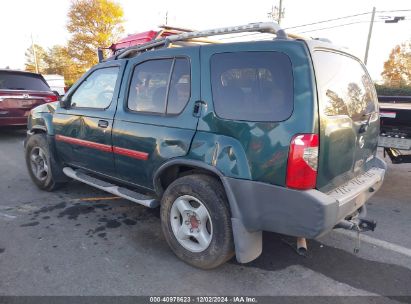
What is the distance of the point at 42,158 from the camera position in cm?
470

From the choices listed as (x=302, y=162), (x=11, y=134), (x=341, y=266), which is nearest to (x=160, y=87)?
(x=302, y=162)

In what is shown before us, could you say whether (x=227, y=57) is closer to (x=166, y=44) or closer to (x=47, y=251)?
(x=166, y=44)

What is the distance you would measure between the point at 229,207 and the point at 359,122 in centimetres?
136

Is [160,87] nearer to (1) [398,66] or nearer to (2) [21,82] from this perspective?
(2) [21,82]

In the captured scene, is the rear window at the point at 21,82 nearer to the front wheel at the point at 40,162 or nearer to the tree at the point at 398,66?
the front wheel at the point at 40,162

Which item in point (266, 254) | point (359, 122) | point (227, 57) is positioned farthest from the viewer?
point (266, 254)

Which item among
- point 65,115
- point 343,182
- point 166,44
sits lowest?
point 343,182

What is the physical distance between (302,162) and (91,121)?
2562mm

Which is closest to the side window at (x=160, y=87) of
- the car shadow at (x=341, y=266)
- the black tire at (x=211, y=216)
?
the black tire at (x=211, y=216)

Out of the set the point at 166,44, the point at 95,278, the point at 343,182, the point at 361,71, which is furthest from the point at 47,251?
the point at 361,71

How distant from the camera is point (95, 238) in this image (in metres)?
3.37

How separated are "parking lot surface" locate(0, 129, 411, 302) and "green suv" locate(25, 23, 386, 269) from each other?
0.88 feet

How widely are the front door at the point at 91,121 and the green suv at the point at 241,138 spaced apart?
0.11 feet

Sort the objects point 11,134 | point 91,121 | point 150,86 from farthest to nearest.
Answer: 1. point 11,134
2. point 91,121
3. point 150,86
